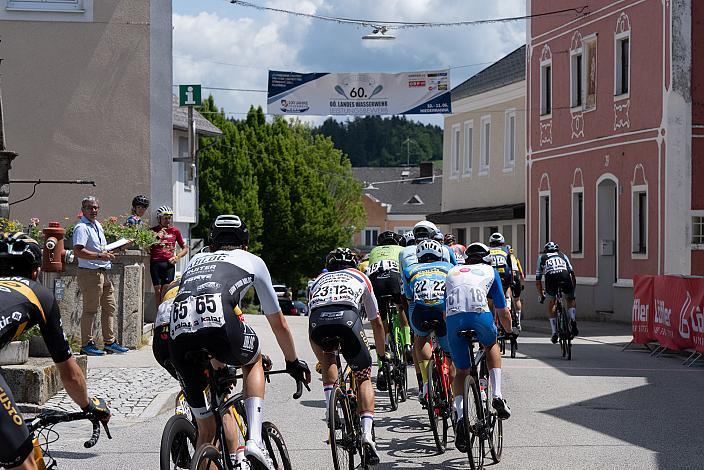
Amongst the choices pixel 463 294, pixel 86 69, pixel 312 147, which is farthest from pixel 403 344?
pixel 312 147

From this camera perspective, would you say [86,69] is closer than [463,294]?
No

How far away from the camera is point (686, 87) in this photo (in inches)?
1172

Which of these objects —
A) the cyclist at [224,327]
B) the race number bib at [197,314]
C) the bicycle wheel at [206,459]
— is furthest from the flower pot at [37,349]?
the bicycle wheel at [206,459]

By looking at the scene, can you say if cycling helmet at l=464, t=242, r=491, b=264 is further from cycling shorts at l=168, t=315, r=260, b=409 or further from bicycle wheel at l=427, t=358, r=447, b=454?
cycling shorts at l=168, t=315, r=260, b=409

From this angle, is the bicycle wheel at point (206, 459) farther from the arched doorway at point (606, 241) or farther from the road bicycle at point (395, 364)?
the arched doorway at point (606, 241)

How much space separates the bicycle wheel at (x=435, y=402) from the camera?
1069cm

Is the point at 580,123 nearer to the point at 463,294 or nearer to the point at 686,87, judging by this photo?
the point at 686,87

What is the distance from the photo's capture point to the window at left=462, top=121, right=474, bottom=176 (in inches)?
1975

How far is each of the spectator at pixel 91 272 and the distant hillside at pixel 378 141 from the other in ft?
505

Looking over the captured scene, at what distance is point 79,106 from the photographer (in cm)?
2630

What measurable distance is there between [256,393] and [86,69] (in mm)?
20233

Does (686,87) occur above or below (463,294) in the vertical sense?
above

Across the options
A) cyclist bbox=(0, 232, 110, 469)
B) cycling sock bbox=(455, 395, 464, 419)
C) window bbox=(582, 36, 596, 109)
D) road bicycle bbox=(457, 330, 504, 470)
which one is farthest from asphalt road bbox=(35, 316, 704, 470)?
window bbox=(582, 36, 596, 109)

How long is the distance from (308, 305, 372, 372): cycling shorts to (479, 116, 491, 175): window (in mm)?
39185
